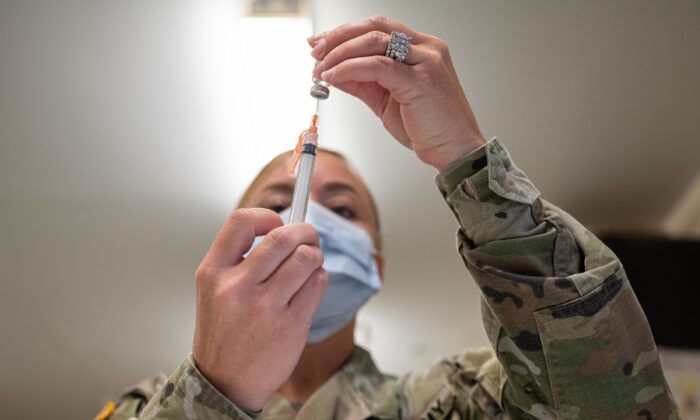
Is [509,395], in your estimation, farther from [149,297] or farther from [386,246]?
[149,297]

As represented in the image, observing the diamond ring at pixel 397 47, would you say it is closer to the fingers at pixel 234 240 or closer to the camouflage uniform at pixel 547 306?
the camouflage uniform at pixel 547 306

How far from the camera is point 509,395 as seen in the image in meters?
0.69

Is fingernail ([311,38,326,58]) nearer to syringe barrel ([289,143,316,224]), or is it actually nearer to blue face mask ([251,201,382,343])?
syringe barrel ([289,143,316,224])

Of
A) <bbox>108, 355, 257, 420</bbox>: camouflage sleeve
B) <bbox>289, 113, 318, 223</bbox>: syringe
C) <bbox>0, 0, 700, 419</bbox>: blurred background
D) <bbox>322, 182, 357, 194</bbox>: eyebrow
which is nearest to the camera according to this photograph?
<bbox>108, 355, 257, 420</bbox>: camouflage sleeve

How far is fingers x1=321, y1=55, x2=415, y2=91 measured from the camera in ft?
1.89

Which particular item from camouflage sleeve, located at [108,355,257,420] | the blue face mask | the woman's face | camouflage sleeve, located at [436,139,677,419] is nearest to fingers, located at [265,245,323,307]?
camouflage sleeve, located at [108,355,257,420]

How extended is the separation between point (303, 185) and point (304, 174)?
0.05 feet

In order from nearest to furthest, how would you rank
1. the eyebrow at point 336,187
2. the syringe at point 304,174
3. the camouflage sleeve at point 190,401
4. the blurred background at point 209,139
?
the camouflage sleeve at point 190,401 → the syringe at point 304,174 → the blurred background at point 209,139 → the eyebrow at point 336,187

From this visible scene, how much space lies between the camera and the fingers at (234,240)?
0.50 metres

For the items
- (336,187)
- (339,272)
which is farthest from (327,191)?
(339,272)

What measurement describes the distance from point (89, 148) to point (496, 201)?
85cm

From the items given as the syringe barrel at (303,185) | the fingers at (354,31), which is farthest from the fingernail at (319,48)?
the syringe barrel at (303,185)

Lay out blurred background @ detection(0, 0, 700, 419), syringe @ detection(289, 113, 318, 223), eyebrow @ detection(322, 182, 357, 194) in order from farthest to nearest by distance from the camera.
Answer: eyebrow @ detection(322, 182, 357, 194) < blurred background @ detection(0, 0, 700, 419) < syringe @ detection(289, 113, 318, 223)

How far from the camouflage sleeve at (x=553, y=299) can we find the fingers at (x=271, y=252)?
0.69 feet
